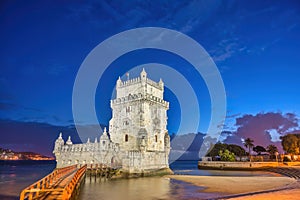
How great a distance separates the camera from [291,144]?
66438 mm

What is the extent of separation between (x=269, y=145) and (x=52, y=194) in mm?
82262

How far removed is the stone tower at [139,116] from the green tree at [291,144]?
43094 mm

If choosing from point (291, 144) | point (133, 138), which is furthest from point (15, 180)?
point (291, 144)

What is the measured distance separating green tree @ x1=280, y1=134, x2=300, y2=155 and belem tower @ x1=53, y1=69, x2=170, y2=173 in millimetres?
42999

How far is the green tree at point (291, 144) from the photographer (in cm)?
6569

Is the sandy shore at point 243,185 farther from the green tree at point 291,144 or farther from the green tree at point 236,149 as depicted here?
the green tree at point 236,149

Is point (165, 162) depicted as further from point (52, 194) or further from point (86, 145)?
point (52, 194)

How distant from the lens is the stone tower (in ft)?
129

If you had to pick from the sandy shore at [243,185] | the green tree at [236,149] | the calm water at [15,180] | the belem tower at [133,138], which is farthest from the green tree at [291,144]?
the calm water at [15,180]

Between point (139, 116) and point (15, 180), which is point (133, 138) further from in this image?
point (15, 180)

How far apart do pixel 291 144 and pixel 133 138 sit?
50930mm

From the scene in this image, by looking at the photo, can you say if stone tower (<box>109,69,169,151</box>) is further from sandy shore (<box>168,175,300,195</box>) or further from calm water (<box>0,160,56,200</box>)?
calm water (<box>0,160,56,200</box>)

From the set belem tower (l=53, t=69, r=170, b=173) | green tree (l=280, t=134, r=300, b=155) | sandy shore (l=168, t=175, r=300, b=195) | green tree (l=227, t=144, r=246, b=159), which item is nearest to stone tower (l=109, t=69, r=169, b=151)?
belem tower (l=53, t=69, r=170, b=173)

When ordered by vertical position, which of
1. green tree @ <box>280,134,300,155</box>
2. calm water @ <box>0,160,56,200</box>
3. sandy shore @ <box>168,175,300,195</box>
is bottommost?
calm water @ <box>0,160,56,200</box>
